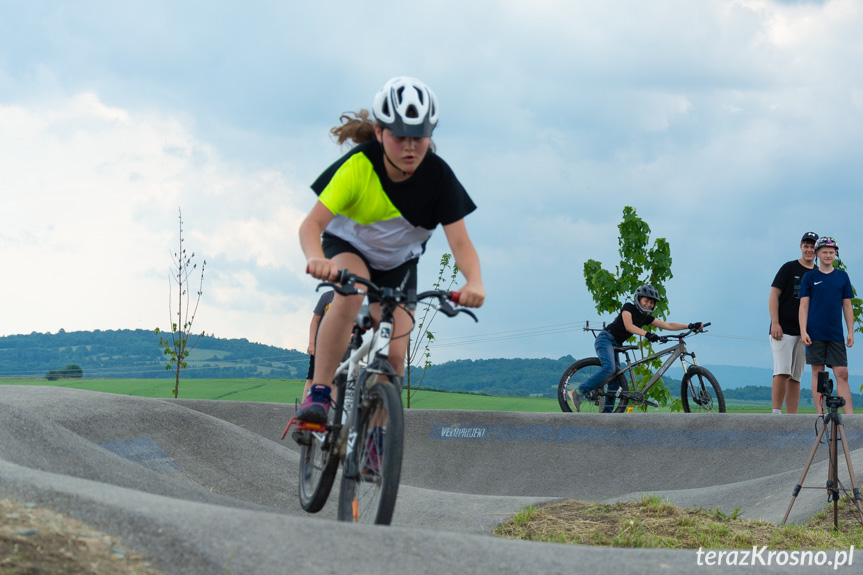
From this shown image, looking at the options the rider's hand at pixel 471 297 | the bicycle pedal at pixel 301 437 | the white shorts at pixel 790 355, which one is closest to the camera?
the rider's hand at pixel 471 297

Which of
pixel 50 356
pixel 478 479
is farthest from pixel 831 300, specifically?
pixel 50 356

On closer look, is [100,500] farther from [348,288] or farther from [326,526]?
[348,288]

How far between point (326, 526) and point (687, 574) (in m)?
1.28

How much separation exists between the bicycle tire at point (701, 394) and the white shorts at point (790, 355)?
38.0 inches

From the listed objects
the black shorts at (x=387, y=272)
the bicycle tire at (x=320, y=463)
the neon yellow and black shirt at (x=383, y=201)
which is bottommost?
the bicycle tire at (x=320, y=463)

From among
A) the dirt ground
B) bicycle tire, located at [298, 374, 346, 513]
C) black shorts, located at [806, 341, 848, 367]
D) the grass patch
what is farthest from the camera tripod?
the dirt ground

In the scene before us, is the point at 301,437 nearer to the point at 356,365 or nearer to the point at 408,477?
the point at 356,365

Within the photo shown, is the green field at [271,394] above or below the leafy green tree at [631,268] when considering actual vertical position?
below

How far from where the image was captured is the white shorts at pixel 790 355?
9531 millimetres

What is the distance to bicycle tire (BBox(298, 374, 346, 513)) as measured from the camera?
4250 mm

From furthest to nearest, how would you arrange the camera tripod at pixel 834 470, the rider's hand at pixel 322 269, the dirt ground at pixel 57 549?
the camera tripod at pixel 834 470
the rider's hand at pixel 322 269
the dirt ground at pixel 57 549

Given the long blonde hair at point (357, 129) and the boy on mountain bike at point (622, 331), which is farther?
the boy on mountain bike at point (622, 331)

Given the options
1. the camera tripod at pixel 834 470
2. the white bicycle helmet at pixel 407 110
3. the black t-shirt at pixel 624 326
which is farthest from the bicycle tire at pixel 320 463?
the black t-shirt at pixel 624 326

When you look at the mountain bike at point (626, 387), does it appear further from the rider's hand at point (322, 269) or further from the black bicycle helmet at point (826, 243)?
the rider's hand at point (322, 269)
